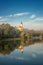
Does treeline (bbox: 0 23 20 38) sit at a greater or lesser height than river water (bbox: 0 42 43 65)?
greater

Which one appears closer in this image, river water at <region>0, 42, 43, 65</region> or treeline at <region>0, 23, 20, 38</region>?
river water at <region>0, 42, 43, 65</region>

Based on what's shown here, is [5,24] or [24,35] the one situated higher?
[5,24]

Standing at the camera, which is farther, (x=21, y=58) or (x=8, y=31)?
(x=8, y=31)

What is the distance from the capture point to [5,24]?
2253 cm

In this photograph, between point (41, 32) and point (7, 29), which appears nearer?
point (7, 29)

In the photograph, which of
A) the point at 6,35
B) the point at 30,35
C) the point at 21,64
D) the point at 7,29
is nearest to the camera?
the point at 21,64

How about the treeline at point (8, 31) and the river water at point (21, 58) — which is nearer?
the river water at point (21, 58)

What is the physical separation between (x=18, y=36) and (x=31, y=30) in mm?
1812

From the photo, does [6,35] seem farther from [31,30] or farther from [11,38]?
[31,30]

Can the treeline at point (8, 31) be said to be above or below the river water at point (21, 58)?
above

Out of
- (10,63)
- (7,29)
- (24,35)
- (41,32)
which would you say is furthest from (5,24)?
(10,63)

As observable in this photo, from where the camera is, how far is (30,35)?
22828mm

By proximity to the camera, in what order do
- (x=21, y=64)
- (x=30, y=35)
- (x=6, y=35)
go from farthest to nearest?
1. (x=30, y=35)
2. (x=6, y=35)
3. (x=21, y=64)

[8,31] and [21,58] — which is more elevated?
[8,31]
